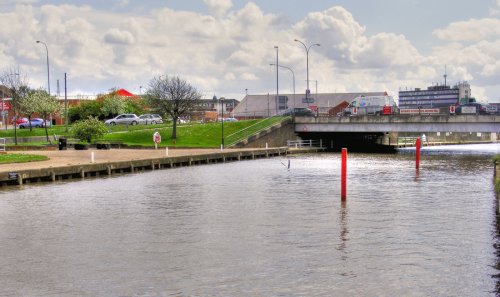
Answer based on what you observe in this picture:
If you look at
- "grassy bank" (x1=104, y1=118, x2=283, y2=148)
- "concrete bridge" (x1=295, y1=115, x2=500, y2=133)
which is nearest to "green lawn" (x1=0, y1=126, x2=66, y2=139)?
"grassy bank" (x1=104, y1=118, x2=283, y2=148)

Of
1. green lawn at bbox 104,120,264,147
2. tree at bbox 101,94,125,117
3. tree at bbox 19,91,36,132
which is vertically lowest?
green lawn at bbox 104,120,264,147

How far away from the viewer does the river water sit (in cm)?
1831

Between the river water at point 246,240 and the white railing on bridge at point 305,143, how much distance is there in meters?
52.5

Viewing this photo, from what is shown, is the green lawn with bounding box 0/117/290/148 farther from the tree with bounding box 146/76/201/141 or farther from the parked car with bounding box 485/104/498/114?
the parked car with bounding box 485/104/498/114

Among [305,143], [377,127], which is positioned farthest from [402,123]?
[305,143]

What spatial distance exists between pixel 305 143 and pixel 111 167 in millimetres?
50290

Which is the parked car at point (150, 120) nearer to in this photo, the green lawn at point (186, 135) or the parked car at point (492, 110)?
the green lawn at point (186, 135)

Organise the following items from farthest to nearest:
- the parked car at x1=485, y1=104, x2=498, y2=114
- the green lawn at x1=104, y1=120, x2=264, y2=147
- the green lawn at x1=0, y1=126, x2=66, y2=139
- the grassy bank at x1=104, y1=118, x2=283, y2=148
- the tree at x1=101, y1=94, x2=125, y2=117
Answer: the tree at x1=101, y1=94, x2=125, y2=117
the green lawn at x1=0, y1=126, x2=66, y2=139
the grassy bank at x1=104, y1=118, x2=283, y2=148
the green lawn at x1=104, y1=120, x2=264, y2=147
the parked car at x1=485, y1=104, x2=498, y2=114

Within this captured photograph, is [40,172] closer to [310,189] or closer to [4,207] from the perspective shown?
[4,207]

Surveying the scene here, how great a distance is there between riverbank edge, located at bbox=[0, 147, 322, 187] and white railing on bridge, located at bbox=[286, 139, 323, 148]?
18481 millimetres

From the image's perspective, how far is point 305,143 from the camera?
98.6 meters

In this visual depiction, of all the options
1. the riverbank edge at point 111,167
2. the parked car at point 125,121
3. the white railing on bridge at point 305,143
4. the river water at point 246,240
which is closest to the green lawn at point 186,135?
the white railing on bridge at point 305,143

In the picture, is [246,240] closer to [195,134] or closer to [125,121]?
[195,134]

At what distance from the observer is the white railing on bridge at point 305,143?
9612 cm
